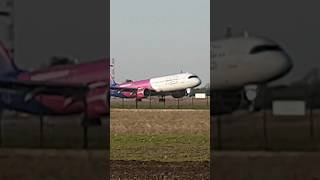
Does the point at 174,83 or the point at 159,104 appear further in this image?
the point at 174,83

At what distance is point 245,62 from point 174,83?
2599 cm

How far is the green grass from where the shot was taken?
8609 millimetres

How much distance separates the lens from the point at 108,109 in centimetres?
545

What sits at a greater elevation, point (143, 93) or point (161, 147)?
point (143, 93)

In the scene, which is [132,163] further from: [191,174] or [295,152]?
[295,152]

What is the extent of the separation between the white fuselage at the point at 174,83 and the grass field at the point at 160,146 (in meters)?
13.4

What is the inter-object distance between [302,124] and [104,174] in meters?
2.26

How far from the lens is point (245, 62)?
227 inches

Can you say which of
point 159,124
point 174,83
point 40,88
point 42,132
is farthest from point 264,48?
point 174,83

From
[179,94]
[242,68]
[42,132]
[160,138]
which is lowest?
[160,138]

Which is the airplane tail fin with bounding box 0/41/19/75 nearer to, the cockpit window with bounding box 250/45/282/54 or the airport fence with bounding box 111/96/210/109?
the cockpit window with bounding box 250/45/282/54

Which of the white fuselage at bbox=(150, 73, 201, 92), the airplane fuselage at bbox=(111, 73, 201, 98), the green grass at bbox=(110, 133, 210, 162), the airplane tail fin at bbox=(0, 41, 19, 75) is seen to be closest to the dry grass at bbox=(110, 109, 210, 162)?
the green grass at bbox=(110, 133, 210, 162)

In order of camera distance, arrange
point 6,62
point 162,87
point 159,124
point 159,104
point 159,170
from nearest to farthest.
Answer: point 6,62 < point 159,170 < point 159,124 < point 159,104 < point 162,87

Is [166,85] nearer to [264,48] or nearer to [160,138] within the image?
[160,138]
